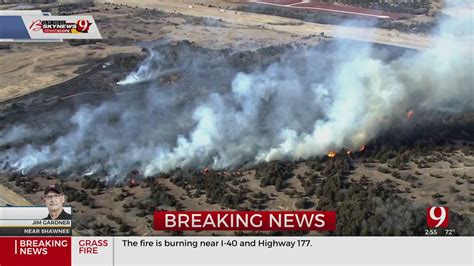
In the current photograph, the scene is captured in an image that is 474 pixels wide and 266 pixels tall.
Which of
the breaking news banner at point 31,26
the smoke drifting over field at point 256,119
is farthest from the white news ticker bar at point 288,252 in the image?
the breaking news banner at point 31,26

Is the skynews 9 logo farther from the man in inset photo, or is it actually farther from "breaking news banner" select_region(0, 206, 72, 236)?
"breaking news banner" select_region(0, 206, 72, 236)

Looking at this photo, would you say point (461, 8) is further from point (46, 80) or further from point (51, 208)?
point (51, 208)

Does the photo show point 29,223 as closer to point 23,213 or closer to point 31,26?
point 23,213

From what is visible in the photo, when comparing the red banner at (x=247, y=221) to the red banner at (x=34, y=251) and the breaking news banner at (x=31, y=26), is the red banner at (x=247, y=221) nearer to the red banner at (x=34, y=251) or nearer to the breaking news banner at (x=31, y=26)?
the red banner at (x=34, y=251)

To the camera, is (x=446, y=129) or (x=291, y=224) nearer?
(x=291, y=224)

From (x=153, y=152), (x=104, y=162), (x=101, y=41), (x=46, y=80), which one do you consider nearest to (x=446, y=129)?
(x=153, y=152)
